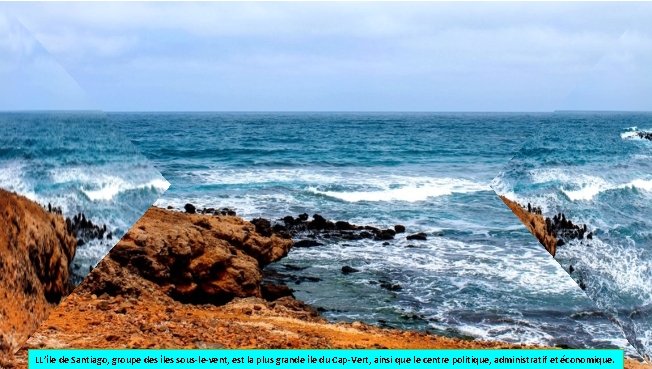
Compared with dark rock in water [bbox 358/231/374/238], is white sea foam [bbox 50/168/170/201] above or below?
above

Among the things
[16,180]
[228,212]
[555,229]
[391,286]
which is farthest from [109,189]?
[228,212]

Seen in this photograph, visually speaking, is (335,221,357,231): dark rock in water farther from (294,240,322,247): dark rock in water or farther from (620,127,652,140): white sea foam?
(620,127,652,140): white sea foam

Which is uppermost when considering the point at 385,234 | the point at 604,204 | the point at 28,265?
the point at 604,204

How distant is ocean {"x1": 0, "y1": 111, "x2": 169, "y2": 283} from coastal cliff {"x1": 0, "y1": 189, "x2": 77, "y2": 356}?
27 centimetres

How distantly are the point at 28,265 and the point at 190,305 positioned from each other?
2.48m

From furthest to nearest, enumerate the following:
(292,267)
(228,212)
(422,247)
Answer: (228,212), (422,247), (292,267)

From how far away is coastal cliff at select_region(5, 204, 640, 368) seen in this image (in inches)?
226

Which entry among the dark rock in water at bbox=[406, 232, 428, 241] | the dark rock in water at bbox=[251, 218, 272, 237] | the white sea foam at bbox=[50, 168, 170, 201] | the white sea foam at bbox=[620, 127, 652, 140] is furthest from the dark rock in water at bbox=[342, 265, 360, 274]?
the white sea foam at bbox=[620, 127, 652, 140]

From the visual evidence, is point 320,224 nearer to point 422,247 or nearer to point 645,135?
point 422,247

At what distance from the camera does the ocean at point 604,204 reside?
6.20 metres

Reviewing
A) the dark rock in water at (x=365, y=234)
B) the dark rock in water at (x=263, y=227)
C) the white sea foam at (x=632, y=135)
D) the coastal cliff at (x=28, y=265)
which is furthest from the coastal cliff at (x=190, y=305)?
the white sea foam at (x=632, y=135)

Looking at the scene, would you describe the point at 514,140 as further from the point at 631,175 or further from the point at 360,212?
the point at 631,175

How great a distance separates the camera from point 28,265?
5.54 meters

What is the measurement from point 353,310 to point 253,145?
2764 cm
